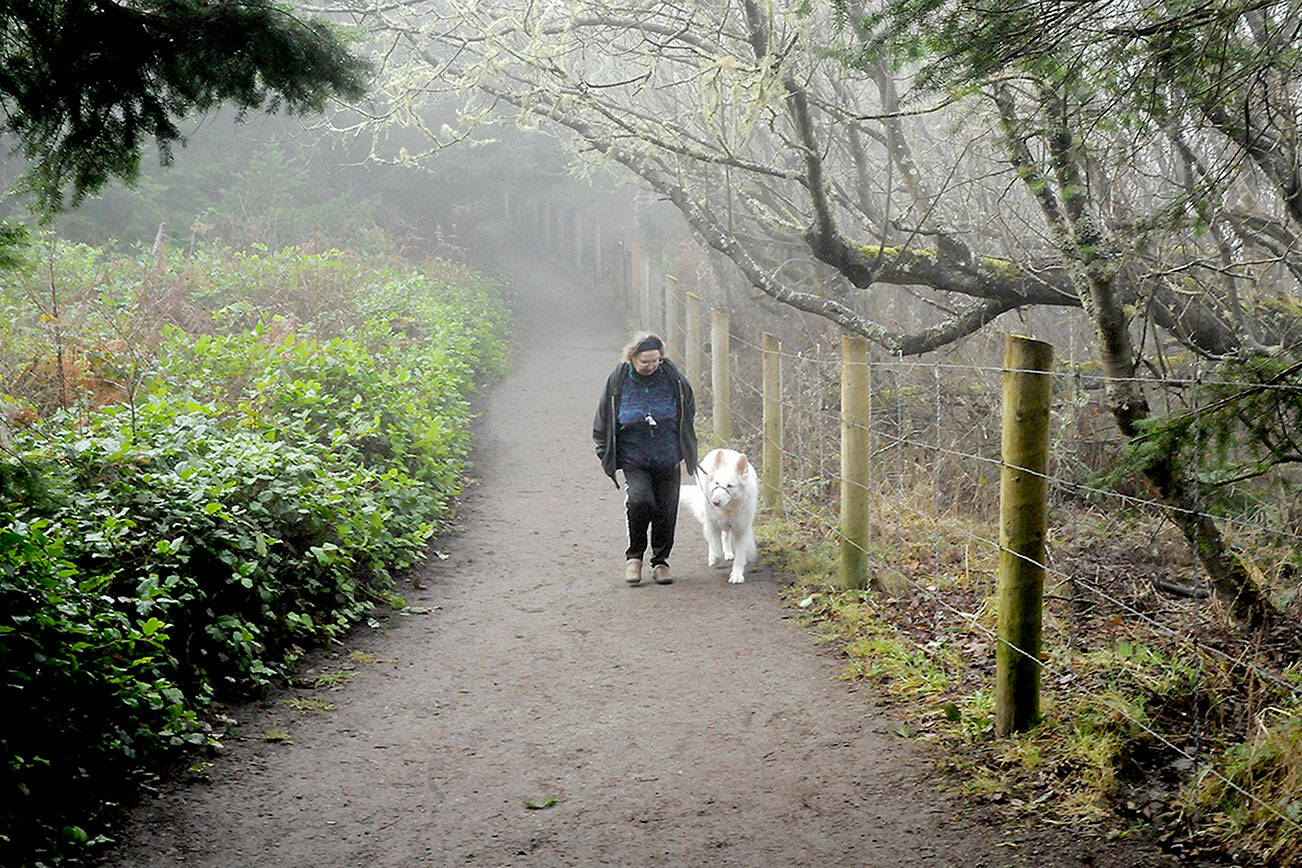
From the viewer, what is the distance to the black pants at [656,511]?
8.44 meters

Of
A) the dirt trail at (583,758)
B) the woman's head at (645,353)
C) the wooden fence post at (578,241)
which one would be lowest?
the dirt trail at (583,758)

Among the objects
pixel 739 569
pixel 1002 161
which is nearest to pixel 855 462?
pixel 739 569

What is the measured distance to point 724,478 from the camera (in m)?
8.27

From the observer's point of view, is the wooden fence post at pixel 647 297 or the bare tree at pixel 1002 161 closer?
the bare tree at pixel 1002 161

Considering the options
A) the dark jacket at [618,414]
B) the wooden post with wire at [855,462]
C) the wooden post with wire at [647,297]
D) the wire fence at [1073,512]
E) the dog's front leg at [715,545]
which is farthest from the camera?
the wooden post with wire at [647,297]

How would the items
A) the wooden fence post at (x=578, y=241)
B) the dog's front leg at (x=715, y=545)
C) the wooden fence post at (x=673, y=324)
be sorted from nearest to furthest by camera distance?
the dog's front leg at (x=715, y=545) < the wooden fence post at (x=673, y=324) < the wooden fence post at (x=578, y=241)

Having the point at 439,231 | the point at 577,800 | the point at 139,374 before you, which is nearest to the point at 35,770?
the point at 577,800

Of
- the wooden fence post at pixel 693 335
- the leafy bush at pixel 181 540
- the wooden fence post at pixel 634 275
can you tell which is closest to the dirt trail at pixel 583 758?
the leafy bush at pixel 181 540

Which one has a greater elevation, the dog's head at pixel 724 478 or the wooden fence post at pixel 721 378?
the wooden fence post at pixel 721 378

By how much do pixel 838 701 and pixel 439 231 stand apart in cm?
2802

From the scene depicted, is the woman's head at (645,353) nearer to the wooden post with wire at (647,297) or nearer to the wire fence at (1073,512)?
the wire fence at (1073,512)

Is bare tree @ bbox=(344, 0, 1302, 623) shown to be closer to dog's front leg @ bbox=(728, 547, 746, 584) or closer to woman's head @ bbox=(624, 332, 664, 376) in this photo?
woman's head @ bbox=(624, 332, 664, 376)

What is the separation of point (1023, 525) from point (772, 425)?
16.9ft

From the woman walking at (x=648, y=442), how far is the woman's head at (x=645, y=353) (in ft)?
0.04
